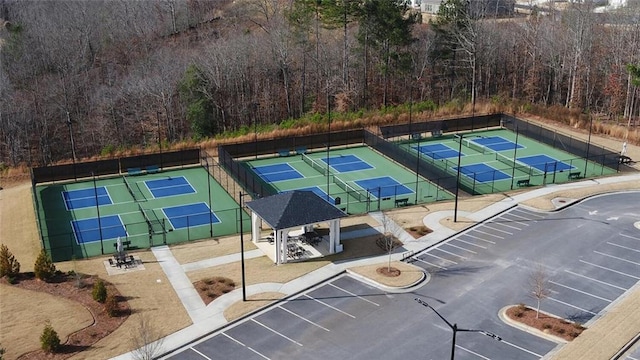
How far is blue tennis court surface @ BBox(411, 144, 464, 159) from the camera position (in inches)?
2254

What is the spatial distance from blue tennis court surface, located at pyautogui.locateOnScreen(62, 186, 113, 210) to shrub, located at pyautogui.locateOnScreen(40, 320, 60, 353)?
18.8 meters

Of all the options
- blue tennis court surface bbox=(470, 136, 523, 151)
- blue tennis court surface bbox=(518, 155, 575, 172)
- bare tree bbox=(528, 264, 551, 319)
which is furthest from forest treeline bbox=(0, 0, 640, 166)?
bare tree bbox=(528, 264, 551, 319)

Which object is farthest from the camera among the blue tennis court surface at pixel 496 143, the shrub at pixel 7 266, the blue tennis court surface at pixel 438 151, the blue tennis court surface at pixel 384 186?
the blue tennis court surface at pixel 496 143

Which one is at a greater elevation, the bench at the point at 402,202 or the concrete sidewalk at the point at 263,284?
the bench at the point at 402,202

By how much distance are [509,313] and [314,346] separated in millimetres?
9711

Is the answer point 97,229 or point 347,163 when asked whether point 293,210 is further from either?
point 347,163

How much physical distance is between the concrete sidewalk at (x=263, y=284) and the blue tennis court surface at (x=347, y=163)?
426 inches

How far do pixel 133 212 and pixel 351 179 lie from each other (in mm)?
16642

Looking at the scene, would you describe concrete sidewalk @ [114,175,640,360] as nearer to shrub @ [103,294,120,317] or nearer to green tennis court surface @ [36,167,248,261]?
shrub @ [103,294,120,317]

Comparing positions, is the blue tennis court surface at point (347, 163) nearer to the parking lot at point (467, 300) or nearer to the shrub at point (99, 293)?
the parking lot at point (467, 300)

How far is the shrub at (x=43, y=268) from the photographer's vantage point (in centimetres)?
3466

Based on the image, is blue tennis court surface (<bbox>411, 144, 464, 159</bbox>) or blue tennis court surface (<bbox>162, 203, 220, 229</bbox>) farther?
blue tennis court surface (<bbox>411, 144, 464, 159</bbox>)

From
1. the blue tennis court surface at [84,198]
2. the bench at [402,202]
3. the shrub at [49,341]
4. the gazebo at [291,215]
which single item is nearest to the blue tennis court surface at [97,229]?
the blue tennis court surface at [84,198]

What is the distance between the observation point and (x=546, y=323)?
30.7m
